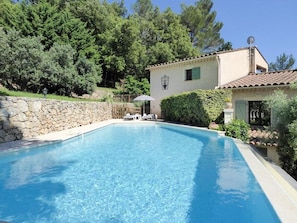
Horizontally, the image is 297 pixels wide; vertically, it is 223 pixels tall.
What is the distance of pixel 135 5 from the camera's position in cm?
5053

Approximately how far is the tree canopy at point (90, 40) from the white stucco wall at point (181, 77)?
7.24 m

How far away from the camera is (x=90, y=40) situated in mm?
33469

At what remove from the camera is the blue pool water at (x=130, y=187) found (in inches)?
179

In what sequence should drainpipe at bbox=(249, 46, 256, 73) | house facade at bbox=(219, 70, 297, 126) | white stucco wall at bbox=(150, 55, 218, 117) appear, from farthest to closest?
drainpipe at bbox=(249, 46, 256, 73) < white stucco wall at bbox=(150, 55, 218, 117) < house facade at bbox=(219, 70, 297, 126)

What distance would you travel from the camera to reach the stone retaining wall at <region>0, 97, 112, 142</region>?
1104 centimetres

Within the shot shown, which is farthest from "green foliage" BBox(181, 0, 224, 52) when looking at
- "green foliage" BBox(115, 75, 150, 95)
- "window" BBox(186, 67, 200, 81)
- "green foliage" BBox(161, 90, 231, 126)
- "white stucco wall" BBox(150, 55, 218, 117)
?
"green foliage" BBox(161, 90, 231, 126)

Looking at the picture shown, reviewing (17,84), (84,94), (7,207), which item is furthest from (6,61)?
(7,207)

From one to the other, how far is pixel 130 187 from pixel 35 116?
9.33 metres

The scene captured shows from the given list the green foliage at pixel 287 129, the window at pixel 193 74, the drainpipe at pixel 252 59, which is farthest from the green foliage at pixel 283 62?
the green foliage at pixel 287 129

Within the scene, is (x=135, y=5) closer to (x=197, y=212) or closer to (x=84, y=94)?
(x=84, y=94)

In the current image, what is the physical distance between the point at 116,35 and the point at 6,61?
2140cm

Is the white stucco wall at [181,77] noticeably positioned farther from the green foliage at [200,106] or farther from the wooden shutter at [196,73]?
the green foliage at [200,106]

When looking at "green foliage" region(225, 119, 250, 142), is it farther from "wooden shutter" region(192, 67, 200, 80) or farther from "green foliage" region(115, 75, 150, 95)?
"green foliage" region(115, 75, 150, 95)

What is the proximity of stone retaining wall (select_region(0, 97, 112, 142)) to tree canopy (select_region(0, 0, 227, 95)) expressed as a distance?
522 cm
